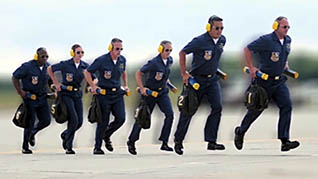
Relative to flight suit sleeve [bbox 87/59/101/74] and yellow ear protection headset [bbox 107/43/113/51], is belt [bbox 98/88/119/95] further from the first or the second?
yellow ear protection headset [bbox 107/43/113/51]

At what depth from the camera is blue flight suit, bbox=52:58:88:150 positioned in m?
17.7

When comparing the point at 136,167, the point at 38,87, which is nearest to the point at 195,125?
the point at 38,87

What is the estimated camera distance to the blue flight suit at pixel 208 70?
16031mm

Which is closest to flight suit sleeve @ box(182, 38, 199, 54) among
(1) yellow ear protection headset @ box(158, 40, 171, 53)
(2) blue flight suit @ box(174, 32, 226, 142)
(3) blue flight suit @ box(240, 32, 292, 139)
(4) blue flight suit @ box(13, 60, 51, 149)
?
(2) blue flight suit @ box(174, 32, 226, 142)

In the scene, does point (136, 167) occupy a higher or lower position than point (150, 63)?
lower

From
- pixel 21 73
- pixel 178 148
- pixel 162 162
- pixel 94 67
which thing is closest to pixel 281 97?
pixel 178 148

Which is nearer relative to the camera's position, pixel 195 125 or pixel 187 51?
pixel 187 51

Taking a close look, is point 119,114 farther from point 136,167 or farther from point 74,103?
point 136,167

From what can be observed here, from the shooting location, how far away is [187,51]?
16047 millimetres

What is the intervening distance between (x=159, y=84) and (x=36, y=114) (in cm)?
263

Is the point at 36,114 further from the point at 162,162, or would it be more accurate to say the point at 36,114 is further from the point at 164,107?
the point at 162,162

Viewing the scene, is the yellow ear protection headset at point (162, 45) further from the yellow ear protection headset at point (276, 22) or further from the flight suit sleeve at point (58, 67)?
the yellow ear protection headset at point (276, 22)

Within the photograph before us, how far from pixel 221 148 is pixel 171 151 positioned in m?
1.41

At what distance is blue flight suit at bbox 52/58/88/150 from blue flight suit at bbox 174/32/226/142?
93.2 inches
